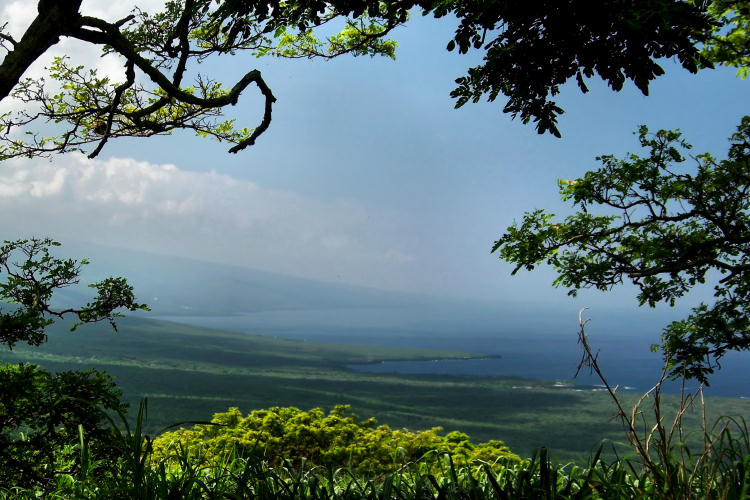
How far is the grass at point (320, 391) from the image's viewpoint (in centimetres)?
4347

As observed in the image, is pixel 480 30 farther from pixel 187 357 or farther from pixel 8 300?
pixel 187 357

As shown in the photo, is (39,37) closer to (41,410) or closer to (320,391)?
(41,410)

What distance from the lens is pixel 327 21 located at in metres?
5.82

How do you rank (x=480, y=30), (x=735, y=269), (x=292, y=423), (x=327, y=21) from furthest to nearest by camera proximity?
(x=292, y=423)
(x=735, y=269)
(x=327, y=21)
(x=480, y=30)

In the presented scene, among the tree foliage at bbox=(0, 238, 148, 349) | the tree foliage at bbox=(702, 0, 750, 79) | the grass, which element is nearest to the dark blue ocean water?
the grass

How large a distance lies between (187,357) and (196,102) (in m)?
79.2

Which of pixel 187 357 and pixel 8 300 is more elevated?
pixel 8 300

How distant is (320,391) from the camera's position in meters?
59.9

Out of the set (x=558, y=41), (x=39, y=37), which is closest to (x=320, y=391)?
(x=39, y=37)

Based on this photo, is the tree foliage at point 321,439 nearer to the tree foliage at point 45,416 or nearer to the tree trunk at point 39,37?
the tree foliage at point 45,416

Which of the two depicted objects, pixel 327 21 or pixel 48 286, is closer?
pixel 48 286

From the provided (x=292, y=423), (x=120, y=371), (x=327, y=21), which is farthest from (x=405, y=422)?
Answer: (x=327, y=21)

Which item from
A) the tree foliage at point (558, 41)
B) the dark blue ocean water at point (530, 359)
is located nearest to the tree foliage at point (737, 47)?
the tree foliage at point (558, 41)

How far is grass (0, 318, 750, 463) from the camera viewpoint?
43469mm
